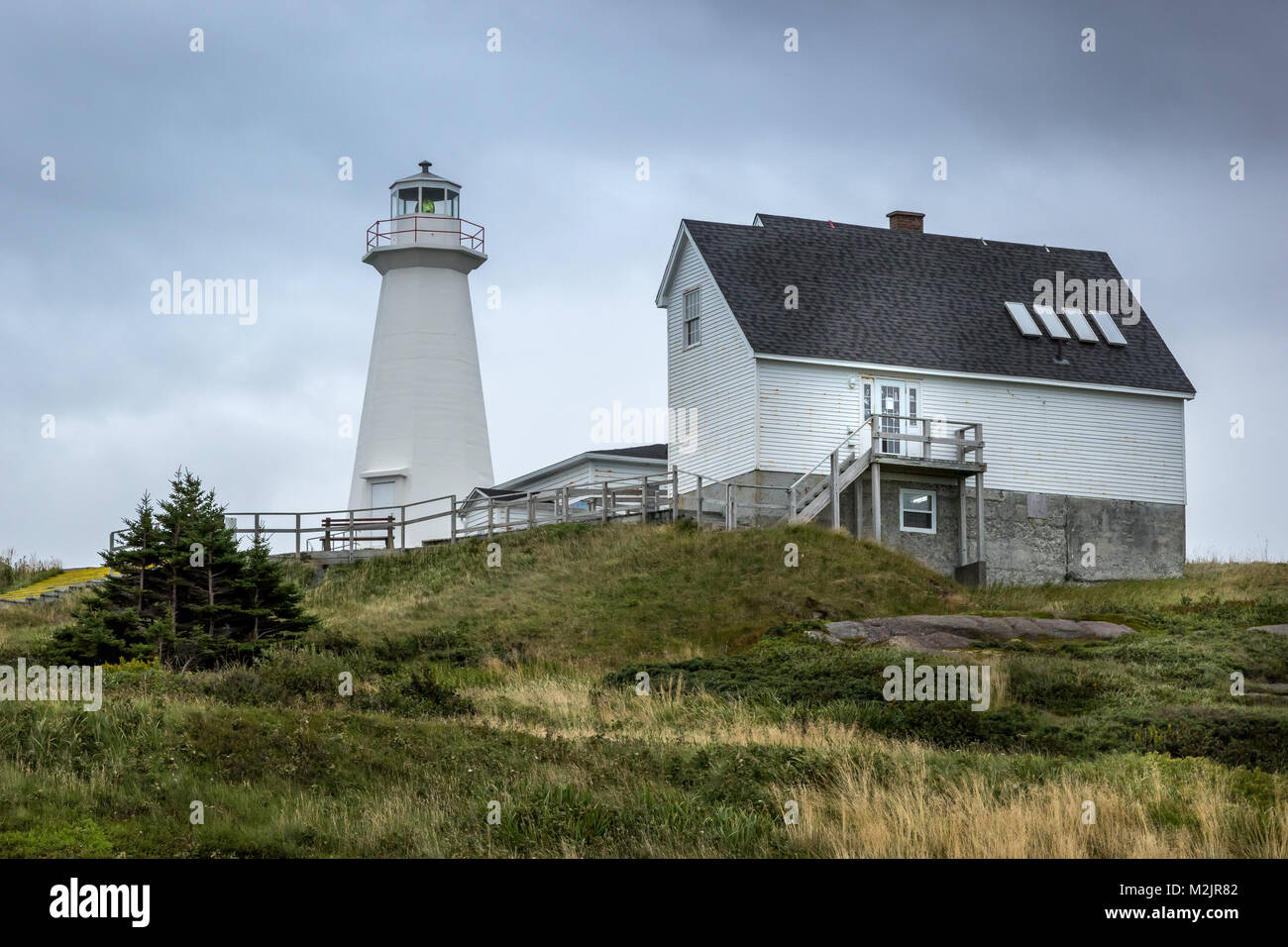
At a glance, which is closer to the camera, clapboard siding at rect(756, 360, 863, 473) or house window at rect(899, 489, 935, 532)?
clapboard siding at rect(756, 360, 863, 473)

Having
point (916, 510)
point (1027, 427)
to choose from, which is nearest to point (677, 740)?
point (916, 510)

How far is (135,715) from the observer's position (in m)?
17.7

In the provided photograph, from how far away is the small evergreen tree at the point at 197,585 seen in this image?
28.7 meters

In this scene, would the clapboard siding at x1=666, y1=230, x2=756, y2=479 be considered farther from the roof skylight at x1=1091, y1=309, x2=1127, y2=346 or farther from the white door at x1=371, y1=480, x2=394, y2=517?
the roof skylight at x1=1091, y1=309, x2=1127, y2=346

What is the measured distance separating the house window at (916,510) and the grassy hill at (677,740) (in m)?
5.61

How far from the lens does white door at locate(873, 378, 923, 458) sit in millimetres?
39219

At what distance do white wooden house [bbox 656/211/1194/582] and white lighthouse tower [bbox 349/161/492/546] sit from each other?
8.40m

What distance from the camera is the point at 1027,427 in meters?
40.8

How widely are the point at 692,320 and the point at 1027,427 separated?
9.05 meters
